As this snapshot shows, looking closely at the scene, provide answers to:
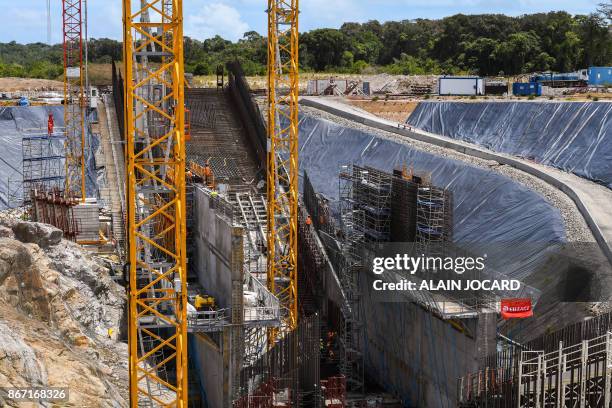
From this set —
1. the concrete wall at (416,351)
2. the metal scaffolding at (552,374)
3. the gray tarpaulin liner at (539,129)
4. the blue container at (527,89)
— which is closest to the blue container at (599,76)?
the blue container at (527,89)

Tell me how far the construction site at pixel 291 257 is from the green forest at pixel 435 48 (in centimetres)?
3031

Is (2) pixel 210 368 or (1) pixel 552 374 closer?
(1) pixel 552 374

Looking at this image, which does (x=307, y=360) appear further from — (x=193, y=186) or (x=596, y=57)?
(x=596, y=57)

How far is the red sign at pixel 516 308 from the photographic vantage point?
27281 millimetres

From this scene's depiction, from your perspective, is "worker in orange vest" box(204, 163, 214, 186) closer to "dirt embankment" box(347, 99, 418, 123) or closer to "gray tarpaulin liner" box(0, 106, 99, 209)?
"gray tarpaulin liner" box(0, 106, 99, 209)

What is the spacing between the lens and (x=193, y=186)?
3712cm

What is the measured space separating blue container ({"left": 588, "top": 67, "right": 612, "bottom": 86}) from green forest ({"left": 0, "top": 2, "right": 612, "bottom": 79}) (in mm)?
11609

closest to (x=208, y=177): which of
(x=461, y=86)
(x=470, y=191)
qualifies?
(x=470, y=191)

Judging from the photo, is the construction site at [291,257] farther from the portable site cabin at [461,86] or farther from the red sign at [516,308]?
the portable site cabin at [461,86]

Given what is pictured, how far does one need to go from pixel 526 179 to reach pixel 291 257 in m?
11.7

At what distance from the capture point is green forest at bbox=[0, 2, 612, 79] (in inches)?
3255

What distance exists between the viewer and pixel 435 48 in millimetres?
98438

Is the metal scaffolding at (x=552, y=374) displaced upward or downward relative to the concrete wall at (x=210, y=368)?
upward

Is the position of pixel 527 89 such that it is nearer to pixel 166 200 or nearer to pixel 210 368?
pixel 166 200
